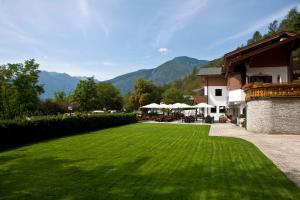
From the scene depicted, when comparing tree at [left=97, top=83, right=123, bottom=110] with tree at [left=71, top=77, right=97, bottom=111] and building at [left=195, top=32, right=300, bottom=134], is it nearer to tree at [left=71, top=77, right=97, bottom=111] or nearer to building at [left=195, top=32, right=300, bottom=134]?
tree at [left=71, top=77, right=97, bottom=111]

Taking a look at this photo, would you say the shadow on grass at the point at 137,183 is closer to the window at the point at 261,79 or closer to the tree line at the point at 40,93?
the tree line at the point at 40,93

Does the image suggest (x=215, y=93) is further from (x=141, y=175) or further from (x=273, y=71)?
(x=141, y=175)

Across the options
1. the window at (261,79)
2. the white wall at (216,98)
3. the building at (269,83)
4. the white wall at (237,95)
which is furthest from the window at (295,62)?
the white wall at (216,98)

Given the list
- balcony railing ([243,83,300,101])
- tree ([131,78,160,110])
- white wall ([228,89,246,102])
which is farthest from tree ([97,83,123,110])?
balcony railing ([243,83,300,101])

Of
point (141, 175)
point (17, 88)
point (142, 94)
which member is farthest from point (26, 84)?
point (142, 94)

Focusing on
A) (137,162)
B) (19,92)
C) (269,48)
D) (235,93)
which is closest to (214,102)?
(235,93)

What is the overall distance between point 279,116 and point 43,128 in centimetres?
1480

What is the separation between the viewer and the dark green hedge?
14.6 m

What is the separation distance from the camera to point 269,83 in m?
20.0

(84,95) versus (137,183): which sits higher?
(84,95)

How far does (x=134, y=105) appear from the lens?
73812 mm

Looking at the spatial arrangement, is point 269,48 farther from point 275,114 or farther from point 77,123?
point 77,123

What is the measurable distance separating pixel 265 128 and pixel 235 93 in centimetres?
892

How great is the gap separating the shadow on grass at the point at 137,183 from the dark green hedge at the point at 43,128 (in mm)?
5461
